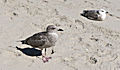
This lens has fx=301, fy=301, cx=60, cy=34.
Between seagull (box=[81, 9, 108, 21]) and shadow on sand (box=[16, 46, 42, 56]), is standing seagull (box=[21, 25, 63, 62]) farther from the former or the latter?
seagull (box=[81, 9, 108, 21])

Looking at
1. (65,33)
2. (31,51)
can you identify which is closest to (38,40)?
(31,51)

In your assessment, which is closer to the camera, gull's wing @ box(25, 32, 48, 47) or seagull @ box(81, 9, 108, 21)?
gull's wing @ box(25, 32, 48, 47)

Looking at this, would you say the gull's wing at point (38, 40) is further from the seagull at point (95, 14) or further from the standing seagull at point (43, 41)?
the seagull at point (95, 14)

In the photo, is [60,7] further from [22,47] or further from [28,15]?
[22,47]

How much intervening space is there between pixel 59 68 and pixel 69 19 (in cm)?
312

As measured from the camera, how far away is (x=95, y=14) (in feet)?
35.3

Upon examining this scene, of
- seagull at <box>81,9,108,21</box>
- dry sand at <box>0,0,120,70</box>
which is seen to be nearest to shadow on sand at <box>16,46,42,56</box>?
dry sand at <box>0,0,120,70</box>

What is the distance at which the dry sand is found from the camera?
769 centimetres

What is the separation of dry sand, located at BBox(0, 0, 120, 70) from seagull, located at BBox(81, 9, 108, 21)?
0.58 feet

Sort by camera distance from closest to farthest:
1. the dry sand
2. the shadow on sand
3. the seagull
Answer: the dry sand, the shadow on sand, the seagull

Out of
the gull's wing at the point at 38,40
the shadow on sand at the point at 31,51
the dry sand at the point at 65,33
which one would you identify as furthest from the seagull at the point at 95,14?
the gull's wing at the point at 38,40

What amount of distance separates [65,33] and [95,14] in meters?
1.92

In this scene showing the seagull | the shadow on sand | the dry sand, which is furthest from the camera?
the seagull

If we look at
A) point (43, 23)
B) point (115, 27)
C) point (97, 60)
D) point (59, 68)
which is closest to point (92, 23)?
point (115, 27)
